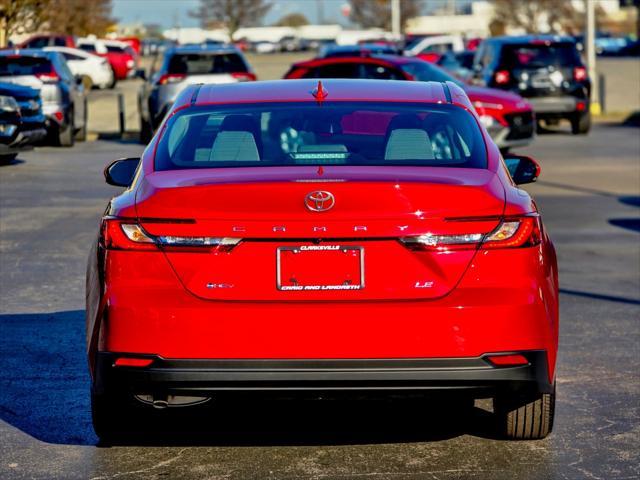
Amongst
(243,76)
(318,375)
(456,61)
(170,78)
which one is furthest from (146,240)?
(456,61)

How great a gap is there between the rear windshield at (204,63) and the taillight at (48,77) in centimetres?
192

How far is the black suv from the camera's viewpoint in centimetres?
2653

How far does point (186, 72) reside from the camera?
2516 centimetres

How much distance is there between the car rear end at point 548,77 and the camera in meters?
26.5

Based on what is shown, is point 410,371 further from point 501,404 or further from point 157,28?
point 157,28

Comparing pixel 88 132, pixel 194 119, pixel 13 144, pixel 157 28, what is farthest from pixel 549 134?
pixel 157 28

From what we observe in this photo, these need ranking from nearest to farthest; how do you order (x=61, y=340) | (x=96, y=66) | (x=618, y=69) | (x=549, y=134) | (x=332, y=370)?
(x=332, y=370) → (x=61, y=340) → (x=549, y=134) → (x=96, y=66) → (x=618, y=69)

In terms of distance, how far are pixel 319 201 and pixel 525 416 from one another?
1474mm

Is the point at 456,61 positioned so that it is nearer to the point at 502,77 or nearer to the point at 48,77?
the point at 502,77

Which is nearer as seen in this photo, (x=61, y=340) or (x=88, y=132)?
(x=61, y=340)

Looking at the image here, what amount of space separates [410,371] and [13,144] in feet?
53.4

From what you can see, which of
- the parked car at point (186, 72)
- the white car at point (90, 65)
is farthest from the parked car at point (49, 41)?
the parked car at point (186, 72)

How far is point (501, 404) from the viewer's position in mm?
6293

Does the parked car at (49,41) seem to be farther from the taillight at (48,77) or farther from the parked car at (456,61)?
the taillight at (48,77)
